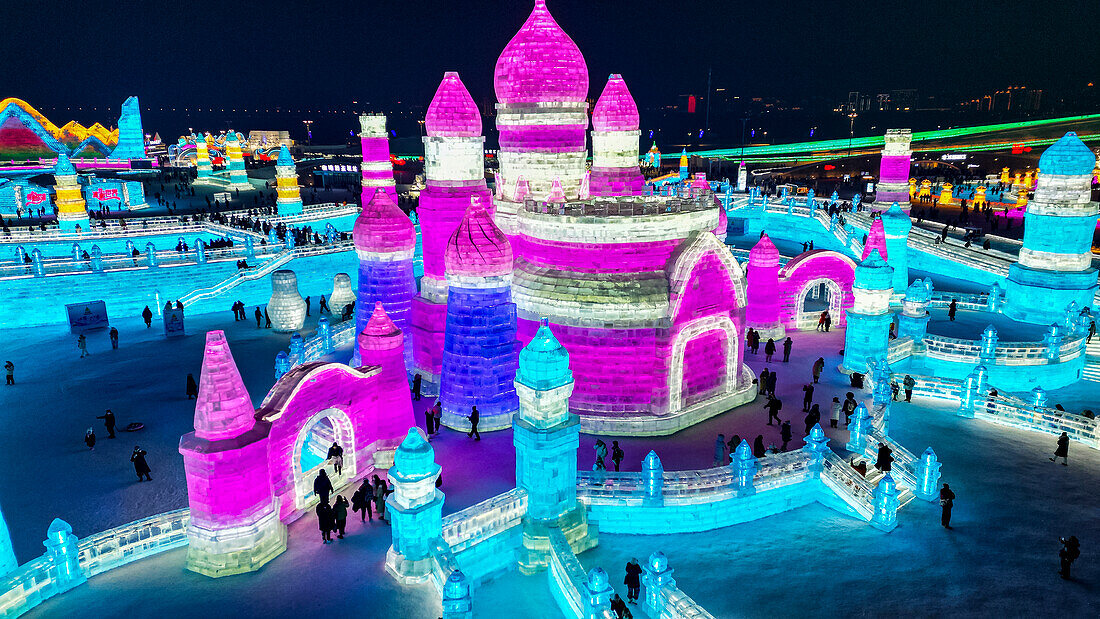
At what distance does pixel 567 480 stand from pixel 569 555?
66.2 inches

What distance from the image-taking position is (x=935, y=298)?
3159cm

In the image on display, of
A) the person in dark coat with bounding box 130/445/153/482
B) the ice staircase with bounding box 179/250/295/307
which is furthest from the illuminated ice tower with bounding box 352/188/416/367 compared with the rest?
the ice staircase with bounding box 179/250/295/307

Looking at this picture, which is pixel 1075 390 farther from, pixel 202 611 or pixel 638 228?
pixel 202 611

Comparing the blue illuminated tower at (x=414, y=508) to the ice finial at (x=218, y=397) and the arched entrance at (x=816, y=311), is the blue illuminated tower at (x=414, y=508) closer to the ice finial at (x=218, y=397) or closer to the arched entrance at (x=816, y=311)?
the ice finial at (x=218, y=397)

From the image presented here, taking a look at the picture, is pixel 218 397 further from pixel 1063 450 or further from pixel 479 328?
pixel 1063 450

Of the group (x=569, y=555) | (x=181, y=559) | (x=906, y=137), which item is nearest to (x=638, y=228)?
(x=569, y=555)

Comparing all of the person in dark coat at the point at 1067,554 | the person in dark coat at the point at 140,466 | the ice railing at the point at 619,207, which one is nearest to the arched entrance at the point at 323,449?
the person in dark coat at the point at 140,466

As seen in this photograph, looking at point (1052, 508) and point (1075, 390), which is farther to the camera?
point (1075, 390)

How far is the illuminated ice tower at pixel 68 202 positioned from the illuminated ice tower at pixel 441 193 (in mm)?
31539

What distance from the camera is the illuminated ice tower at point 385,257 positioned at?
21641 millimetres

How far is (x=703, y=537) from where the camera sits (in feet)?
51.7

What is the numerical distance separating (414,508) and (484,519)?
1.84 metres

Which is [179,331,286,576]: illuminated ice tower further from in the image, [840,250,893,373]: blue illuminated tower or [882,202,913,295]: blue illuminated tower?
[882,202,913,295]: blue illuminated tower

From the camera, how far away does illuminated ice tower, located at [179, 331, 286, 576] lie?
1305 centimetres
